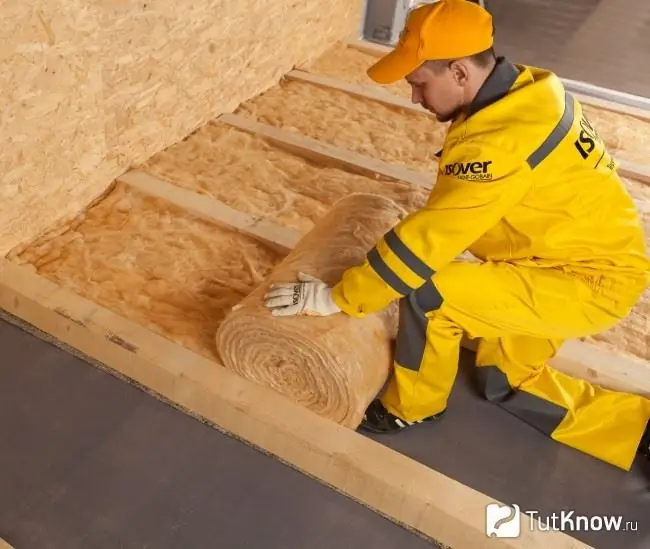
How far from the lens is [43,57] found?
2.53m

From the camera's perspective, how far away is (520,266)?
204 cm

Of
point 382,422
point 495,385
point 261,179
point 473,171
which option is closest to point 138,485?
point 382,422

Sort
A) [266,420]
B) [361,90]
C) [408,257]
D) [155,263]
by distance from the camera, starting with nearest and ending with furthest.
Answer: [408,257], [266,420], [155,263], [361,90]

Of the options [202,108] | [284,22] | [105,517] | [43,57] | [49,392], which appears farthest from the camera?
[284,22]

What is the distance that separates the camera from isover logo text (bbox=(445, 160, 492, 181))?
180cm

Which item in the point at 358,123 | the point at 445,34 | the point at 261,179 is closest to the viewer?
the point at 445,34

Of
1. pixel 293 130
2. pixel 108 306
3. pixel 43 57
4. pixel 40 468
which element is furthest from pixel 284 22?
pixel 40 468

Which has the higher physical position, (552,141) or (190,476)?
(552,141)

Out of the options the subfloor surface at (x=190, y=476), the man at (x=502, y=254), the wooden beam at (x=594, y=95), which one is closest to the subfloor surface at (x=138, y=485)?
the subfloor surface at (x=190, y=476)

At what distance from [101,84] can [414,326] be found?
5.59 feet

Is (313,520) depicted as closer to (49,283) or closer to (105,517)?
(105,517)

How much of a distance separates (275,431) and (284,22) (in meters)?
2.73

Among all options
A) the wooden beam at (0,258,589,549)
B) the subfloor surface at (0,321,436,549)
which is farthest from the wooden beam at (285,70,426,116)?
the subfloor surface at (0,321,436,549)

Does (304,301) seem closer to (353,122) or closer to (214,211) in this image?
(214,211)
